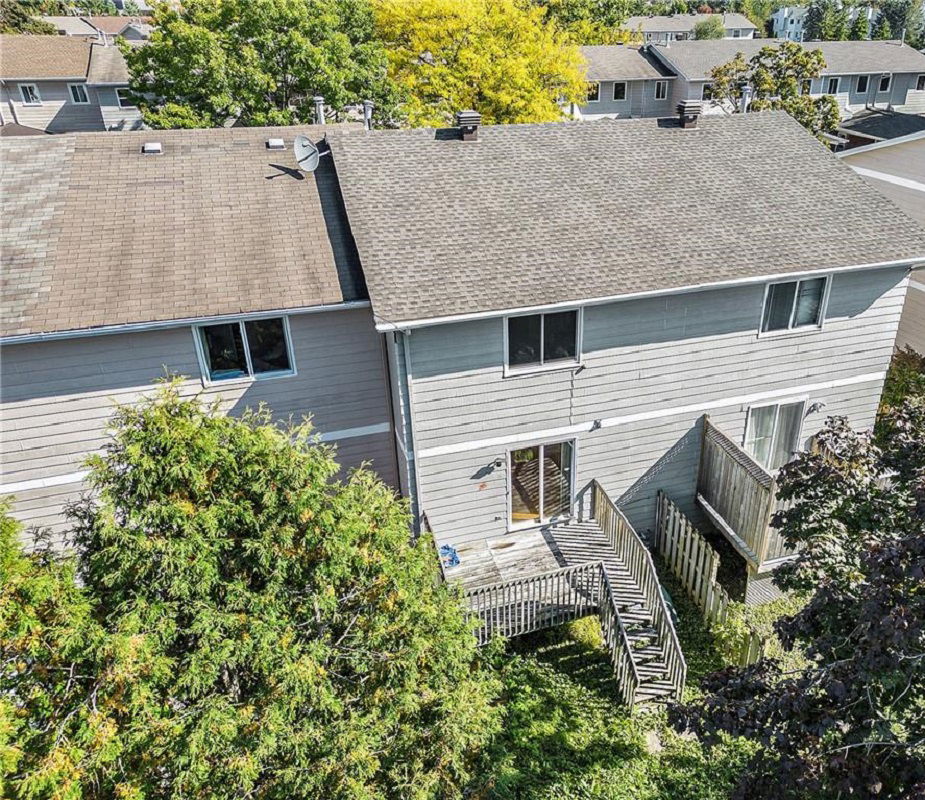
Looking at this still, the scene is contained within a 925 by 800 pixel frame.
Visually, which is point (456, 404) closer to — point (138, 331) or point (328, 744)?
A: point (138, 331)

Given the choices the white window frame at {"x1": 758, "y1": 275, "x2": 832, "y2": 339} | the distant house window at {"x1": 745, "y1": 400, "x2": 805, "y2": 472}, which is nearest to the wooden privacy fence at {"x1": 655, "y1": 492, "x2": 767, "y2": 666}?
the distant house window at {"x1": 745, "y1": 400, "x2": 805, "y2": 472}

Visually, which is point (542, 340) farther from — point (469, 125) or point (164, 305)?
point (164, 305)

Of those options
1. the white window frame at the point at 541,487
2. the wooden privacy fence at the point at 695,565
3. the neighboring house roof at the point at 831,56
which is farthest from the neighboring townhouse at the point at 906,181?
the neighboring house roof at the point at 831,56

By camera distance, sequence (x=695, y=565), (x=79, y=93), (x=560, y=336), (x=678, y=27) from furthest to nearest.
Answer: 1. (x=678, y=27)
2. (x=79, y=93)
3. (x=695, y=565)
4. (x=560, y=336)

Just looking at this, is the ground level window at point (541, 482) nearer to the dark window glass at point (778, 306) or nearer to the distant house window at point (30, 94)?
the dark window glass at point (778, 306)

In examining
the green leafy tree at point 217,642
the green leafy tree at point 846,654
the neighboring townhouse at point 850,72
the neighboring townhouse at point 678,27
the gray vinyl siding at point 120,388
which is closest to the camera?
the green leafy tree at point 217,642

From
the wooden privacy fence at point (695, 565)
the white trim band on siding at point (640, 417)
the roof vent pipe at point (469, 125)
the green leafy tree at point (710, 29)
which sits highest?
the green leafy tree at point (710, 29)

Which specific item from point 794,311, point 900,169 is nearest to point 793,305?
point 794,311
